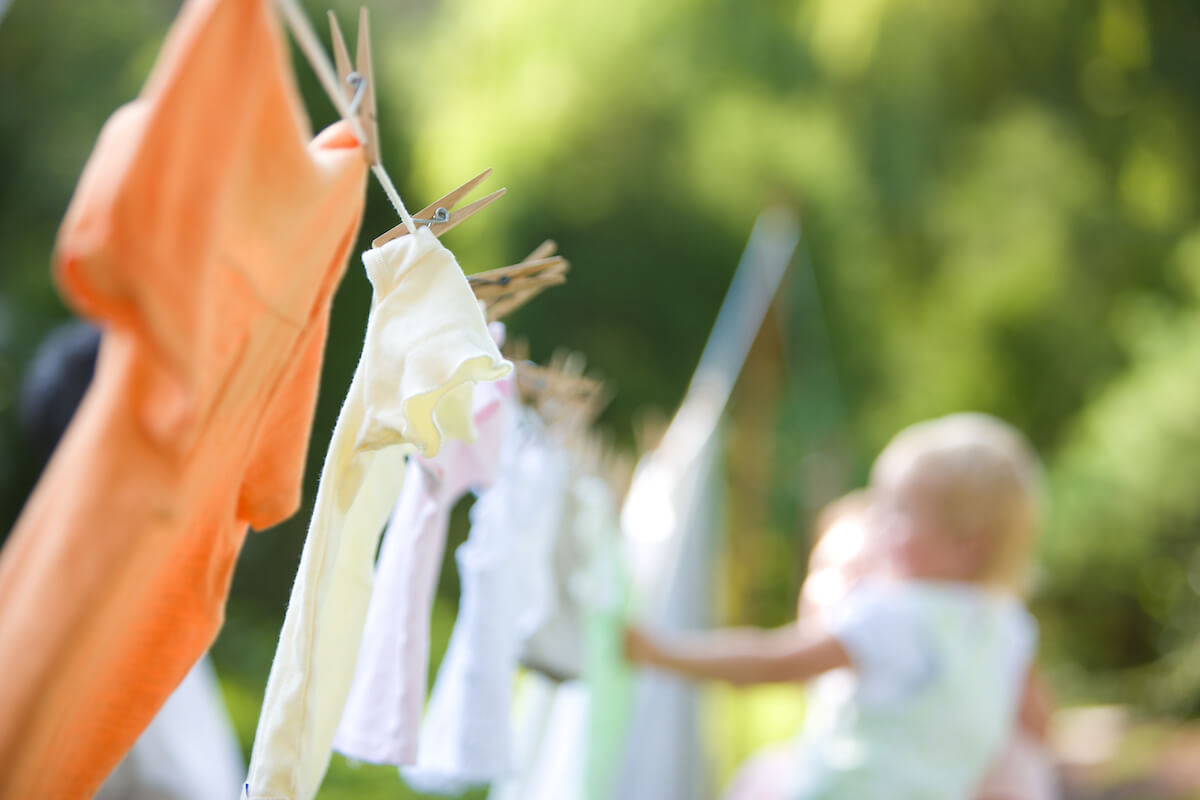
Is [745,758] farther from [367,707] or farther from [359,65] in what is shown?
[359,65]

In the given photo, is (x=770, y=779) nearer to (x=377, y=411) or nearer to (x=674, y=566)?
(x=674, y=566)

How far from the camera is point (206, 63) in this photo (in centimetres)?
45

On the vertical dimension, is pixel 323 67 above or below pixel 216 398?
above

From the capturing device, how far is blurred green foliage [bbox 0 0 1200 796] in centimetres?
459

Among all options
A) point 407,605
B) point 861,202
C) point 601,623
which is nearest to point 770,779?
point 601,623

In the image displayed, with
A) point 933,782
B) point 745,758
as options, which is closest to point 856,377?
point 745,758

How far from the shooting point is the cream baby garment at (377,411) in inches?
23.1

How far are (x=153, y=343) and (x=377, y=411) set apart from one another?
0.17 meters

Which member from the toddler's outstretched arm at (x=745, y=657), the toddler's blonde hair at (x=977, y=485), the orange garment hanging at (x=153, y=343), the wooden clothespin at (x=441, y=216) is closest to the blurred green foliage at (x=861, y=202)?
the toddler's blonde hair at (x=977, y=485)

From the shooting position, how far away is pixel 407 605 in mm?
817

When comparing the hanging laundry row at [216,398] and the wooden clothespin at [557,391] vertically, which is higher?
the hanging laundry row at [216,398]

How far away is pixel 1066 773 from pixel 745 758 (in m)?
1.15

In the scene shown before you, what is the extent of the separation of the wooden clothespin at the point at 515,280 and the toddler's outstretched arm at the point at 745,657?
2.15 feet

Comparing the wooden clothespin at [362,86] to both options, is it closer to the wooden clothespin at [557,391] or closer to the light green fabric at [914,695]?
the wooden clothespin at [557,391]
